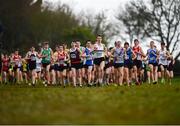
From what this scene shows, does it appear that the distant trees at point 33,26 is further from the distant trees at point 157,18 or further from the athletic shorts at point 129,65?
the athletic shorts at point 129,65

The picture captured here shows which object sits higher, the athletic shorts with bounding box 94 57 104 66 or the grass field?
the athletic shorts with bounding box 94 57 104 66

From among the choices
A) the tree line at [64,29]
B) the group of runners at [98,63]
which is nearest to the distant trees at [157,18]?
the tree line at [64,29]

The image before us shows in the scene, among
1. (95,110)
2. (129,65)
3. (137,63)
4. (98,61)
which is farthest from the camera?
(137,63)

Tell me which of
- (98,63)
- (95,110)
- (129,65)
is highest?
(98,63)

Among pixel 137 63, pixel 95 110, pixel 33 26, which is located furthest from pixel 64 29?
pixel 95 110

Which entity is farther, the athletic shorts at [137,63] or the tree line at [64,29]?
the tree line at [64,29]

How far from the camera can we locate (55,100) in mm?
16422

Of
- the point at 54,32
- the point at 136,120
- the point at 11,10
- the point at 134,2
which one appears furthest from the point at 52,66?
the point at 54,32

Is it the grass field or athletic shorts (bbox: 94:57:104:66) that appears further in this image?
athletic shorts (bbox: 94:57:104:66)

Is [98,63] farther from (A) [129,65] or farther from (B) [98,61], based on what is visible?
(A) [129,65]

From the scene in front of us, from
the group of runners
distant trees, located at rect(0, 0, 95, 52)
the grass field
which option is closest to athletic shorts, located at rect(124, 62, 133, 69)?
the group of runners

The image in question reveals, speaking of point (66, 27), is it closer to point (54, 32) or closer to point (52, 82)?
point (54, 32)

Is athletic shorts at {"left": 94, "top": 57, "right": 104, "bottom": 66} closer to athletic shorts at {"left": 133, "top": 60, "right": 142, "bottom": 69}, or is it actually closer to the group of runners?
the group of runners

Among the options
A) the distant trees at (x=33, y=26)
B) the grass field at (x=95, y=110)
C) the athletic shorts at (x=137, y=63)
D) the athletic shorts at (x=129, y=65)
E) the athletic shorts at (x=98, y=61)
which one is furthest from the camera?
the distant trees at (x=33, y=26)
